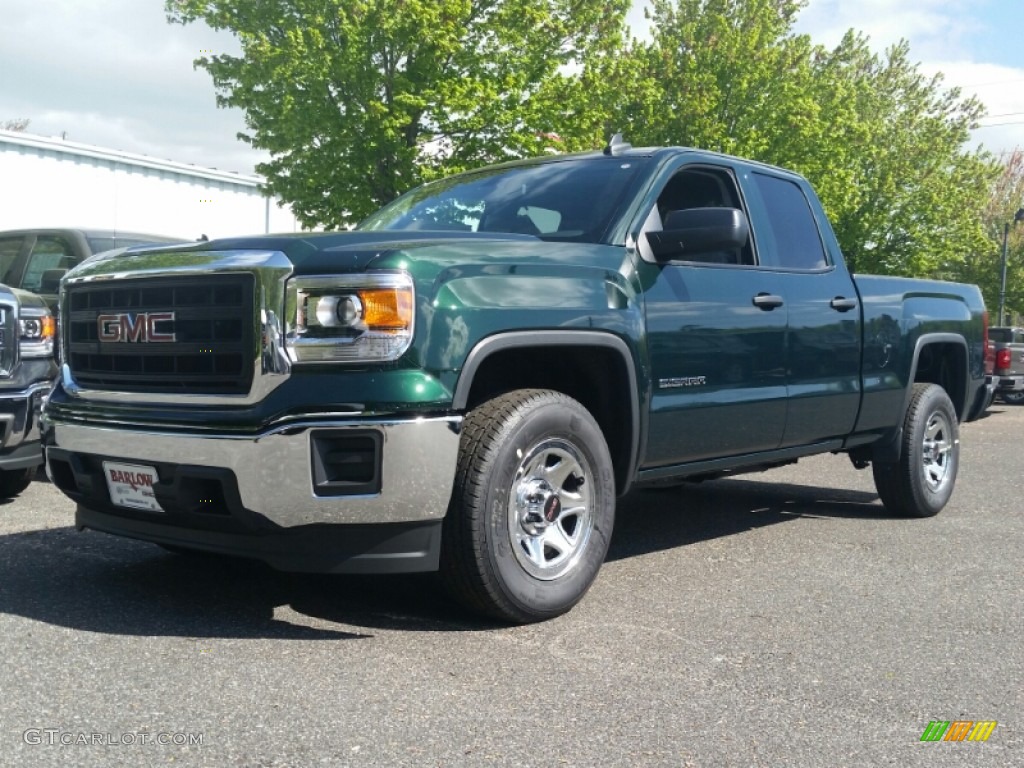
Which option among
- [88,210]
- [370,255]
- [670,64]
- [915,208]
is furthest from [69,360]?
[915,208]

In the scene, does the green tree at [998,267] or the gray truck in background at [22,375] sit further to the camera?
the green tree at [998,267]

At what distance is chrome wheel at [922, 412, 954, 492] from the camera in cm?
709

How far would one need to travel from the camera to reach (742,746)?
304 cm

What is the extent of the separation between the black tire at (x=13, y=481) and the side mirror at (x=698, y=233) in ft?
13.6

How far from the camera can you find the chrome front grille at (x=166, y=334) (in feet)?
12.7

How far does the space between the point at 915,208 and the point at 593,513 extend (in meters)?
33.1

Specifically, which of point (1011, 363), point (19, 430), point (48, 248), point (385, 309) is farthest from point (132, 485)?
point (1011, 363)

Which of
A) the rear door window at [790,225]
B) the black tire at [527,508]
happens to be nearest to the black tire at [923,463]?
the rear door window at [790,225]

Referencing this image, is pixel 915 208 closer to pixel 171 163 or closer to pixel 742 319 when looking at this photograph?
pixel 171 163

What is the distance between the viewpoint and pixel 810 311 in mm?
5723

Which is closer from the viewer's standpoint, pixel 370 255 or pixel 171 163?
pixel 370 255

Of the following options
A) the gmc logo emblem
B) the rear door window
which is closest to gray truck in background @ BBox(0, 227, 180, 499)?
the gmc logo emblem

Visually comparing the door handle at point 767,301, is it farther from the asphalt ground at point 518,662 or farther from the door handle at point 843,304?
the asphalt ground at point 518,662

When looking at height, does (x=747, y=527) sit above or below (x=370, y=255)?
below
